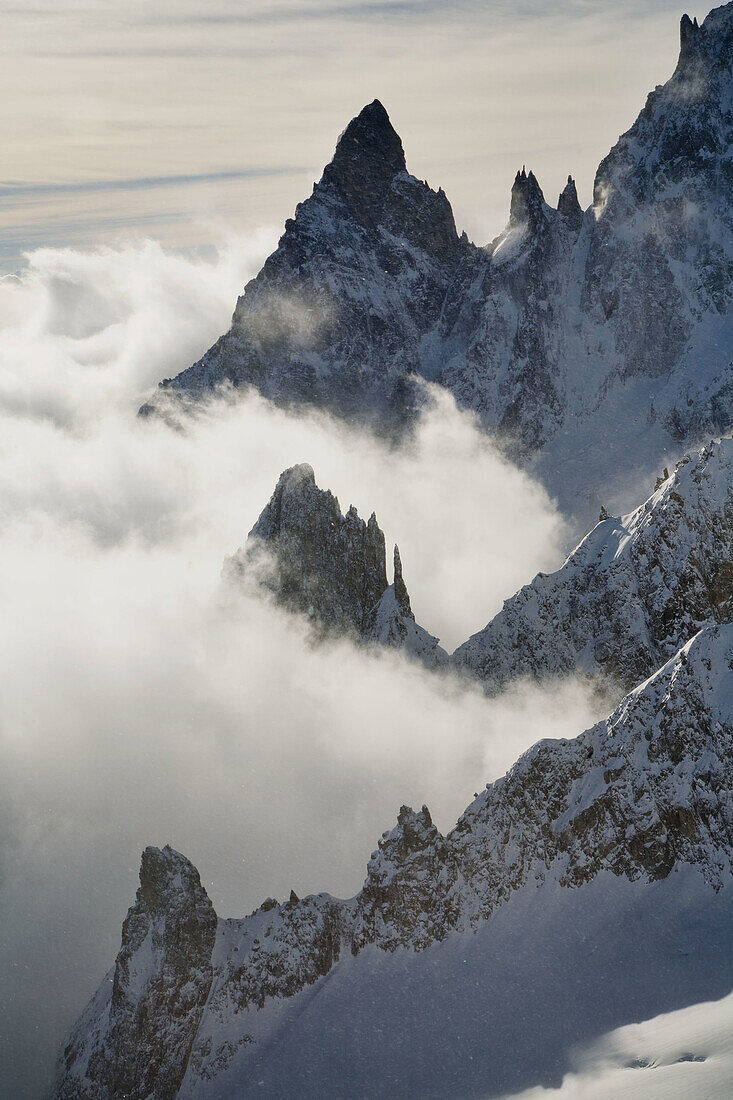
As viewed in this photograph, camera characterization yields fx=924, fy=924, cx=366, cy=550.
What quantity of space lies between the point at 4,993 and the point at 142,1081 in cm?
10768

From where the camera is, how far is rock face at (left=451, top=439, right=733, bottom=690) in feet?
360

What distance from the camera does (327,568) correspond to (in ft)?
592

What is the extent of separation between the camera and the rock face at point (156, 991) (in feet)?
356

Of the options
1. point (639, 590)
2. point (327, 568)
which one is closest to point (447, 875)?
point (639, 590)

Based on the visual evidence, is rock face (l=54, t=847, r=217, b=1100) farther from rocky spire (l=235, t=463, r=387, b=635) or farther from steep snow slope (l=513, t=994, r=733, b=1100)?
rocky spire (l=235, t=463, r=387, b=635)

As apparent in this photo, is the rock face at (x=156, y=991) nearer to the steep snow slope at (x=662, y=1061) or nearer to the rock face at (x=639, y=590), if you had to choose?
the steep snow slope at (x=662, y=1061)

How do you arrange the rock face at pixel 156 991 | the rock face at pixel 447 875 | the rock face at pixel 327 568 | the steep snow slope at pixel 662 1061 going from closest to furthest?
the steep snow slope at pixel 662 1061 < the rock face at pixel 447 875 < the rock face at pixel 156 991 < the rock face at pixel 327 568

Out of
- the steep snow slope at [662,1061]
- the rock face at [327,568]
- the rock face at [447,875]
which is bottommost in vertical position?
the steep snow slope at [662,1061]

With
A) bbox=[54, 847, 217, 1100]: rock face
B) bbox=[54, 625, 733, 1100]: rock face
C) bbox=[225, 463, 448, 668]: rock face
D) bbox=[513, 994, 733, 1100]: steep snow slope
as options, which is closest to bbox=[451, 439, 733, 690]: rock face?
bbox=[54, 625, 733, 1100]: rock face

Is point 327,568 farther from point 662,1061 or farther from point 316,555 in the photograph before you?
point 662,1061

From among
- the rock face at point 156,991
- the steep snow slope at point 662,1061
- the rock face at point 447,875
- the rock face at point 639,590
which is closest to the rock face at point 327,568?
the rock face at point 639,590

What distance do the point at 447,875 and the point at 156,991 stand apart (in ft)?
124

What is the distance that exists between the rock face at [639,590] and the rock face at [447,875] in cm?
Result: 1387

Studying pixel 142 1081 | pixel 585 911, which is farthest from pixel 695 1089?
pixel 142 1081
